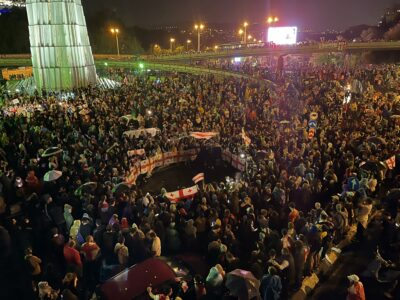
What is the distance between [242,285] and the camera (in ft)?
20.6

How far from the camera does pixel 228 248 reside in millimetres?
8156

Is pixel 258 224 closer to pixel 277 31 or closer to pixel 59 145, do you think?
pixel 59 145

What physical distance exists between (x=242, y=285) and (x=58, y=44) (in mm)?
28021

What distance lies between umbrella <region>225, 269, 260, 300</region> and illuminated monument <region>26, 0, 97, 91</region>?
90.0 feet

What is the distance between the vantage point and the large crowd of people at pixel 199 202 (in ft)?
25.0

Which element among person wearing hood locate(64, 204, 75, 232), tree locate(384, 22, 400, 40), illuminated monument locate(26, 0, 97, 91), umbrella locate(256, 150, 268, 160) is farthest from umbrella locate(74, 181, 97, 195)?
tree locate(384, 22, 400, 40)

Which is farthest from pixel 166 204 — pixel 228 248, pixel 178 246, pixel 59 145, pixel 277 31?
pixel 277 31

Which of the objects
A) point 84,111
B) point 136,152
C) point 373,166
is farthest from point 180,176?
point 84,111

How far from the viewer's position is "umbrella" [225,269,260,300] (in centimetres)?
622

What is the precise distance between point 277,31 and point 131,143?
56.5 m

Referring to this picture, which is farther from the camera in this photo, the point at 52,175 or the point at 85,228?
the point at 52,175

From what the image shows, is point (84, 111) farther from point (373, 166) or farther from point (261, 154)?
point (373, 166)

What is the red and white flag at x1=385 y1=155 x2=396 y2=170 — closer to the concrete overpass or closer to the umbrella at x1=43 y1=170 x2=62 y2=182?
the umbrella at x1=43 y1=170 x2=62 y2=182

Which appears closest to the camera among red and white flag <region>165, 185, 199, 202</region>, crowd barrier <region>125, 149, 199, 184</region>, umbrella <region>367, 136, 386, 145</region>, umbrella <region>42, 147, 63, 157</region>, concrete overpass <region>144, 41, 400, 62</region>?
red and white flag <region>165, 185, 199, 202</region>
